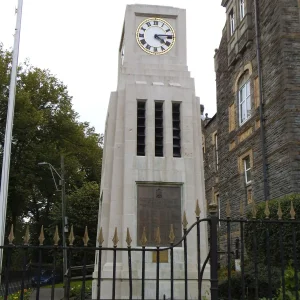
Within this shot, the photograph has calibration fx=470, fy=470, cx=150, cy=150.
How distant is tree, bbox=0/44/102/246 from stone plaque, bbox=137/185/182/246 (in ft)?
59.4

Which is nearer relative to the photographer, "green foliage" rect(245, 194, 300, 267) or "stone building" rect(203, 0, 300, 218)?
"green foliage" rect(245, 194, 300, 267)

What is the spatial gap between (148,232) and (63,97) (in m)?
26.5

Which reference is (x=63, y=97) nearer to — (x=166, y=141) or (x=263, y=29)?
(x=263, y=29)

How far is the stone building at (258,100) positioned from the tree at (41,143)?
37.2ft

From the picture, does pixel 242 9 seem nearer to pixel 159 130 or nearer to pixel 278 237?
pixel 159 130

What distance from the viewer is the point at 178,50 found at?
15.7 m

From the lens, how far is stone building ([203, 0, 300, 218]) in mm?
18328

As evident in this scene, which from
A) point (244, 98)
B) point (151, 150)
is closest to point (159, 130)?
point (151, 150)

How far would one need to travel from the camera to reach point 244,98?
75.5ft

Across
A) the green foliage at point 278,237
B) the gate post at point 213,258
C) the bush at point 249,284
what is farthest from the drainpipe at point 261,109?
the gate post at point 213,258

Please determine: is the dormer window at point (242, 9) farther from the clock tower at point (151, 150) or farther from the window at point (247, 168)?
the clock tower at point (151, 150)

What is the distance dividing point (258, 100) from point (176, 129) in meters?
7.43

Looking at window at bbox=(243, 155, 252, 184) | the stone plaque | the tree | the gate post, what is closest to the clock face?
the stone plaque

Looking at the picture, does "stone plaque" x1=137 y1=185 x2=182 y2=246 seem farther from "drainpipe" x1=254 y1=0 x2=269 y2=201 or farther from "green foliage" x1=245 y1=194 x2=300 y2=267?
"drainpipe" x1=254 y1=0 x2=269 y2=201
